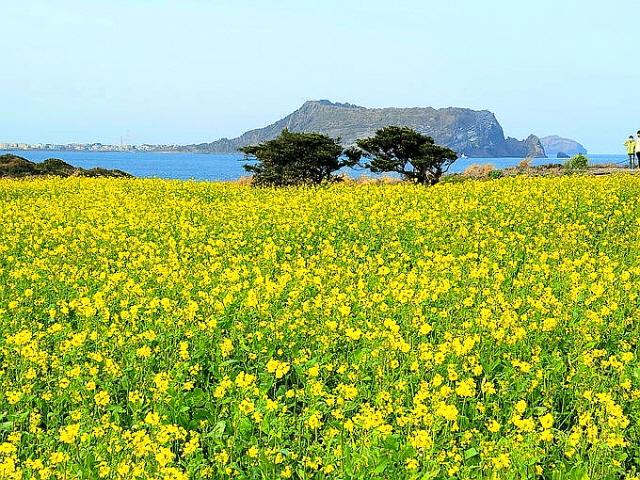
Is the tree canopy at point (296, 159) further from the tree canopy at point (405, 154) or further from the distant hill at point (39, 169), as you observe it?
the distant hill at point (39, 169)

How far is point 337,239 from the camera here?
34.0 ft

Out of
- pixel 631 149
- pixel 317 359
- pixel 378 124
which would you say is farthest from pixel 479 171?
pixel 378 124

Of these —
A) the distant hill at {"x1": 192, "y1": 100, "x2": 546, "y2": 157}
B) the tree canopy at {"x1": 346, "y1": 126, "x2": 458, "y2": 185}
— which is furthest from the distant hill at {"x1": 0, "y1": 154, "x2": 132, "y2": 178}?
the distant hill at {"x1": 192, "y1": 100, "x2": 546, "y2": 157}

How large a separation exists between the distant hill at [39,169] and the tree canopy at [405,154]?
11209mm

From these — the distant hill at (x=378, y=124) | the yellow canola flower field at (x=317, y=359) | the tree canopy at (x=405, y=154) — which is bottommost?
the yellow canola flower field at (x=317, y=359)

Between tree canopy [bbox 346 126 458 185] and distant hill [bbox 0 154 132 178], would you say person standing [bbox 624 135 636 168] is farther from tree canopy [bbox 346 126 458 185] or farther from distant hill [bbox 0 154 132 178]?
distant hill [bbox 0 154 132 178]

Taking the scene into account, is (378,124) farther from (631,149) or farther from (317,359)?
(317,359)

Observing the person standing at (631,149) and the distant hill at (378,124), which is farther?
the distant hill at (378,124)

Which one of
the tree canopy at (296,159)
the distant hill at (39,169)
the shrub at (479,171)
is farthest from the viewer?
the distant hill at (39,169)

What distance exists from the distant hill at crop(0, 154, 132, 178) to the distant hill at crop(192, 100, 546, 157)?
332 feet

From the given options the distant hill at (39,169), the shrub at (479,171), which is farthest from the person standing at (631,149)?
the distant hill at (39,169)

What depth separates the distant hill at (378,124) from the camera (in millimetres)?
145125

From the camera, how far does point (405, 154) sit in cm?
2333

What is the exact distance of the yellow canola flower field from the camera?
3.72 meters
